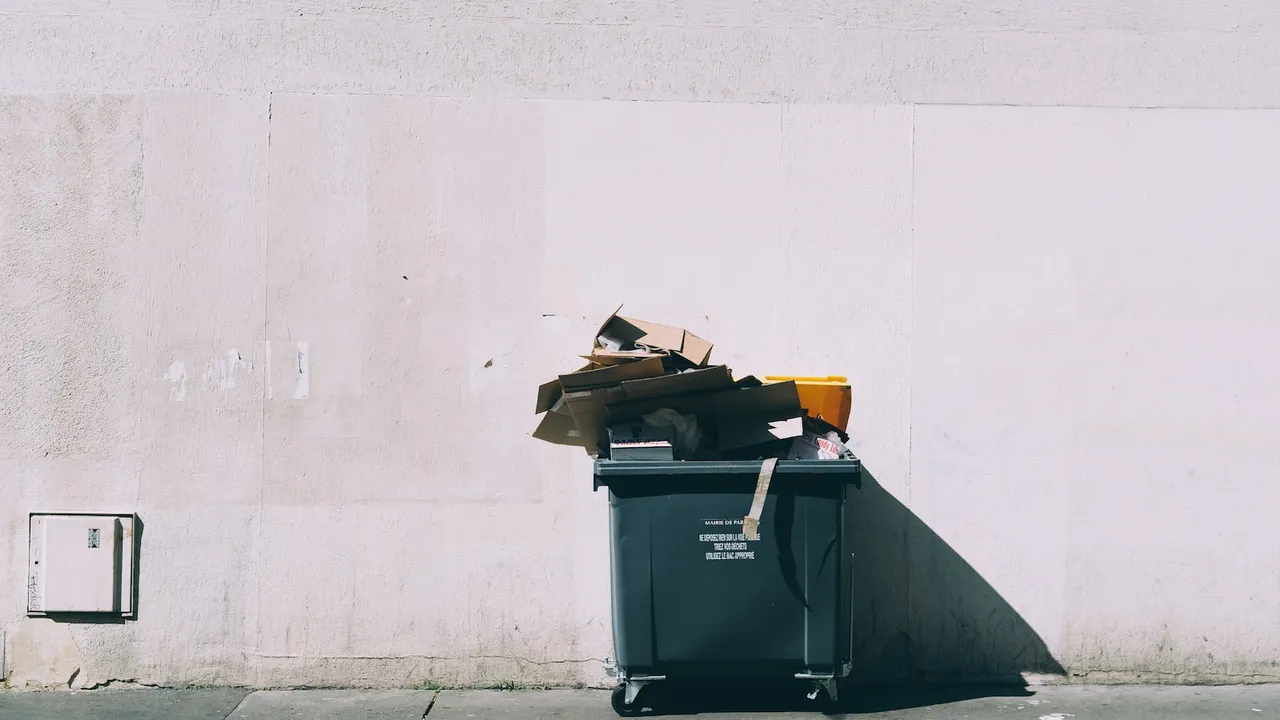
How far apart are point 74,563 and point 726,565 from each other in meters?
3.08

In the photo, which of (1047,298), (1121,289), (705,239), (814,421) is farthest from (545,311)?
(1121,289)

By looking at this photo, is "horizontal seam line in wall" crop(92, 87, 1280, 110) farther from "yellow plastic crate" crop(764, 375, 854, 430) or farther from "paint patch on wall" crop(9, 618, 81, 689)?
"paint patch on wall" crop(9, 618, 81, 689)

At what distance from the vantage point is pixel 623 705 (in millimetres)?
4809

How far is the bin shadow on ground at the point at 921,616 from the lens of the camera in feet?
17.5

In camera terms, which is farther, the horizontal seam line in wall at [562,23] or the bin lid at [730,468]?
the horizontal seam line in wall at [562,23]

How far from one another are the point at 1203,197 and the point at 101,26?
5330 mm

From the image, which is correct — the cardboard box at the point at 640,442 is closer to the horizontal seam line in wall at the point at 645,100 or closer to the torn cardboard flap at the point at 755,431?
the torn cardboard flap at the point at 755,431

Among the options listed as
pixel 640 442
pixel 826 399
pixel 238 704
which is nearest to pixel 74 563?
pixel 238 704

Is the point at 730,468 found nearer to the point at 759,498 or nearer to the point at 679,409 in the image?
the point at 759,498

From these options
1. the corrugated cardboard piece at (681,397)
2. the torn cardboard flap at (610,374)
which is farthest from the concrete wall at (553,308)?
the torn cardboard flap at (610,374)

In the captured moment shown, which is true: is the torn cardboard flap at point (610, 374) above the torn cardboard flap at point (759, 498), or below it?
above

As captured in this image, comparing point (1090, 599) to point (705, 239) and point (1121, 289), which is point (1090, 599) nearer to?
point (1121, 289)

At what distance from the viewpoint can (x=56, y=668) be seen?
525 cm

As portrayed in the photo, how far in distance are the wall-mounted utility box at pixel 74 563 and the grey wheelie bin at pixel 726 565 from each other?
244 cm
